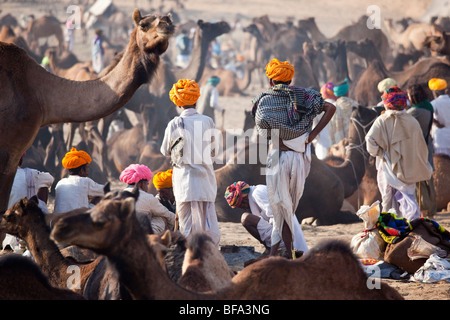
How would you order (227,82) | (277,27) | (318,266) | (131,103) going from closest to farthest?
1. (318,266)
2. (131,103)
3. (227,82)
4. (277,27)

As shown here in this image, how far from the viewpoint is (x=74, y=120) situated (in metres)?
5.87

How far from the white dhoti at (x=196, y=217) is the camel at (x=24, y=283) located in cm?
210

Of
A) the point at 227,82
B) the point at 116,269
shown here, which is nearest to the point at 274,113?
the point at 116,269

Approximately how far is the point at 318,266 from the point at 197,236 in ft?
2.44

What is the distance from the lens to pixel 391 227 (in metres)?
6.02

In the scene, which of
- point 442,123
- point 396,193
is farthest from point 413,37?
point 396,193

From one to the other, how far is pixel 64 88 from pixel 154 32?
0.86 meters

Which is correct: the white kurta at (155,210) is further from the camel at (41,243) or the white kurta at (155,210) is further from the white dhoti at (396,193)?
the white dhoti at (396,193)

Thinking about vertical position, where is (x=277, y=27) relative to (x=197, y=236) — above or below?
above

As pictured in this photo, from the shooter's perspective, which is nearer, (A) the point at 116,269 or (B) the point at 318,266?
(A) the point at 116,269

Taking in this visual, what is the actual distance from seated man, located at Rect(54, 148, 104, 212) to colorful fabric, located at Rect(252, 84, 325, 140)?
1.57m

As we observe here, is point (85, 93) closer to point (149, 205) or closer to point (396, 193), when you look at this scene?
point (149, 205)

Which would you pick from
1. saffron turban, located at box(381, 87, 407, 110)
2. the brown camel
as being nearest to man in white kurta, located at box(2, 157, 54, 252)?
saffron turban, located at box(381, 87, 407, 110)

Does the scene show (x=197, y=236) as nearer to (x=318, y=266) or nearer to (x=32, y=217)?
(x=318, y=266)
